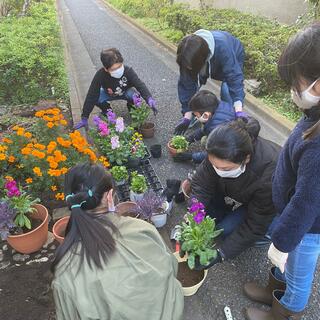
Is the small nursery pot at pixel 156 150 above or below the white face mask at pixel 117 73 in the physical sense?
below

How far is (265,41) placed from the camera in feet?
19.4

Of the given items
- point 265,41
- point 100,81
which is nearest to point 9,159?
point 100,81

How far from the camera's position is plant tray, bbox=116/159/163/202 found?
326 centimetres

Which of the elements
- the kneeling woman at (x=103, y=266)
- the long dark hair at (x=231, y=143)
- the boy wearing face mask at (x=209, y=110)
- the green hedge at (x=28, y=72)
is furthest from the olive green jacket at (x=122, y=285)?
the green hedge at (x=28, y=72)

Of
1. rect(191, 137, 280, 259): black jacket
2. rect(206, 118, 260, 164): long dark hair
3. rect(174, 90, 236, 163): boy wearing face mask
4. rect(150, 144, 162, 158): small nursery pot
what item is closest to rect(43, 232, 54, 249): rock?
rect(191, 137, 280, 259): black jacket

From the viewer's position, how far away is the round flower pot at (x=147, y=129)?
4.32 metres

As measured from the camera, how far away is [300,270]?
6.03 ft

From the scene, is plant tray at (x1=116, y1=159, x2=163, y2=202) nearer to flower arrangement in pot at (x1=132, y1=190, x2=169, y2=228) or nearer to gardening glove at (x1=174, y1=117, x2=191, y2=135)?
flower arrangement in pot at (x1=132, y1=190, x2=169, y2=228)

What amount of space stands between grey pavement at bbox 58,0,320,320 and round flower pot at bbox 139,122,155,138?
0.10 metres

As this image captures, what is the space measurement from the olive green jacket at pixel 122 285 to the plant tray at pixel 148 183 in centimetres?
153

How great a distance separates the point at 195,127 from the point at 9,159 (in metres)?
2.38

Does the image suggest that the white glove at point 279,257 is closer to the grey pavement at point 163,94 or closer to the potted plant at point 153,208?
the grey pavement at point 163,94

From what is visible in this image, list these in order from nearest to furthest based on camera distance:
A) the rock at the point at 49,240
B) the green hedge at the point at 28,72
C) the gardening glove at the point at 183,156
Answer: the rock at the point at 49,240 → the gardening glove at the point at 183,156 → the green hedge at the point at 28,72

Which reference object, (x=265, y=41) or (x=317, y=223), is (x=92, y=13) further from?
(x=317, y=223)
